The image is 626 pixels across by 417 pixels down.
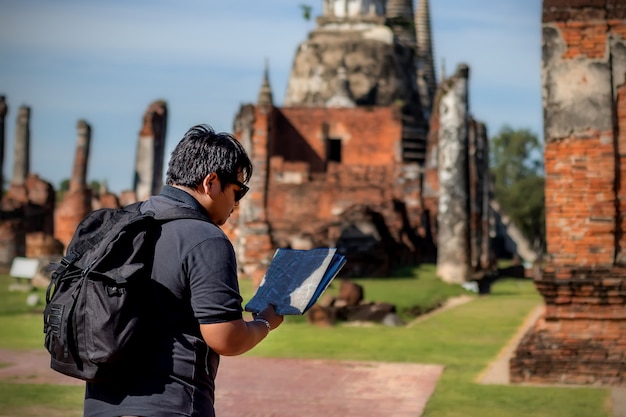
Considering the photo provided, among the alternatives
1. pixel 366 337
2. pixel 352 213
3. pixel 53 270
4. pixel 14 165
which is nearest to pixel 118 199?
pixel 14 165

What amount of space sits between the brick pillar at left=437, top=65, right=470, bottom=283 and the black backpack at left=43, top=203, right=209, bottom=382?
17.9 m

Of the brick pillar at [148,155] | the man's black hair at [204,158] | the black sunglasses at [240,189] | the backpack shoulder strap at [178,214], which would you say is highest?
the man's black hair at [204,158]

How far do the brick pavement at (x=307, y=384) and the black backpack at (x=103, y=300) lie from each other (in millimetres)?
4366

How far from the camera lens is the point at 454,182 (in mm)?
21219

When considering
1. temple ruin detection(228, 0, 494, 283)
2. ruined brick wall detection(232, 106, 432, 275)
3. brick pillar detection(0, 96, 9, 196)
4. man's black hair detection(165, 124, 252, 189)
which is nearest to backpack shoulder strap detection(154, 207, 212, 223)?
man's black hair detection(165, 124, 252, 189)

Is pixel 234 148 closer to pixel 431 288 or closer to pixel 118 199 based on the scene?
pixel 431 288

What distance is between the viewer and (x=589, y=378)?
8664 mm

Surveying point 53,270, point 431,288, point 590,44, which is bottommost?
point 431,288

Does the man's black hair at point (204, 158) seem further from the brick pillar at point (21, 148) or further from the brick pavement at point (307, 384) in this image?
the brick pillar at point (21, 148)

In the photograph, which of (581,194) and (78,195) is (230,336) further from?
(78,195)

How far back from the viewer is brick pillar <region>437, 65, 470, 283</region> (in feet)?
69.0

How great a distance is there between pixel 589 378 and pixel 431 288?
382 inches

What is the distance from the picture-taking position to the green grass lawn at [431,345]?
7.77 meters

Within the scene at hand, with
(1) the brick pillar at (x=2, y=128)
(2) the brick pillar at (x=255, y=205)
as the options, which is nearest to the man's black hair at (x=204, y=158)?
(2) the brick pillar at (x=255, y=205)
